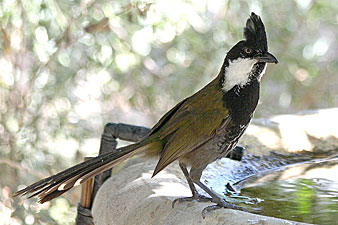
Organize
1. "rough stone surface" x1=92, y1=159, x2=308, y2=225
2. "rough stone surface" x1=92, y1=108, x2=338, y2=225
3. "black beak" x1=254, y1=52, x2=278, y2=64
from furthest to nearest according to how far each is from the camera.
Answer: "black beak" x1=254, y1=52, x2=278, y2=64 < "rough stone surface" x1=92, y1=108, x2=338, y2=225 < "rough stone surface" x1=92, y1=159, x2=308, y2=225

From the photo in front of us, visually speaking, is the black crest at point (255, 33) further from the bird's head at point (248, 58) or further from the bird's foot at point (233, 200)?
the bird's foot at point (233, 200)

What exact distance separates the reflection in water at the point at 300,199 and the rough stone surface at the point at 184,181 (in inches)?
9.4

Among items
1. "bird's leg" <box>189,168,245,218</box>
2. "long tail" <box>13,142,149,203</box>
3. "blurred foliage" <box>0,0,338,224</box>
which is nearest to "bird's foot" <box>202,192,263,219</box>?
"bird's leg" <box>189,168,245,218</box>

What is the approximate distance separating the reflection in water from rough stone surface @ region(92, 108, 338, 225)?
0.78 ft

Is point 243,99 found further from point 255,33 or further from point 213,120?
point 255,33

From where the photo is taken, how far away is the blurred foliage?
450 cm

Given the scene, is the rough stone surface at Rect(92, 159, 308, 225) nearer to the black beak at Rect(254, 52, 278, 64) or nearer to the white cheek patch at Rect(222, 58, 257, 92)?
the white cheek patch at Rect(222, 58, 257, 92)

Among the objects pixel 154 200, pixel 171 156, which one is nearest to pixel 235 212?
pixel 154 200

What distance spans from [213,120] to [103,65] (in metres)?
2.75

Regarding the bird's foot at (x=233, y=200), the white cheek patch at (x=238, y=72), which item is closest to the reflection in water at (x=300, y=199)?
the bird's foot at (x=233, y=200)

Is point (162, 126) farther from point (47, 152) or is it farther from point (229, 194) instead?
point (47, 152)

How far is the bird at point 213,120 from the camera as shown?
84.4 inches

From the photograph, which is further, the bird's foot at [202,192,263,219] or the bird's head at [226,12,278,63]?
the bird's head at [226,12,278,63]

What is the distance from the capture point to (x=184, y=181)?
7.69ft
